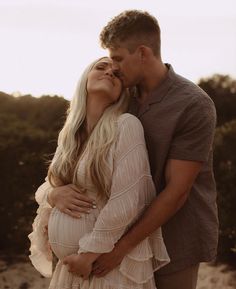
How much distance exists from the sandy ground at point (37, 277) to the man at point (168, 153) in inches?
132

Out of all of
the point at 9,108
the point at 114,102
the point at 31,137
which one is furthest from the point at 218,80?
the point at 114,102

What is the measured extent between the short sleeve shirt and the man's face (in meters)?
0.15

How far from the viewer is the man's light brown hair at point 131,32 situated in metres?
3.18

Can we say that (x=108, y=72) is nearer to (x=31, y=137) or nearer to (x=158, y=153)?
(x=158, y=153)

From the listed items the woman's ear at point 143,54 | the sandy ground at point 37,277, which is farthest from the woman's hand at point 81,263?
the sandy ground at point 37,277

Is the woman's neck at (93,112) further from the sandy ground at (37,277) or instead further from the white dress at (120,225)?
the sandy ground at (37,277)

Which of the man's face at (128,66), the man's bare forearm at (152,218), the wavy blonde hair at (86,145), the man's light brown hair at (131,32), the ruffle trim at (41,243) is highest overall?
the man's light brown hair at (131,32)

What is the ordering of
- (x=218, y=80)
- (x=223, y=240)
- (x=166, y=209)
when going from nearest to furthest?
(x=166, y=209) < (x=223, y=240) < (x=218, y=80)

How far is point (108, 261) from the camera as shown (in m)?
2.94

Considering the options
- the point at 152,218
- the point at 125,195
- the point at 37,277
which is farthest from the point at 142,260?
the point at 37,277

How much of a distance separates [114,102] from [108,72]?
0.56ft

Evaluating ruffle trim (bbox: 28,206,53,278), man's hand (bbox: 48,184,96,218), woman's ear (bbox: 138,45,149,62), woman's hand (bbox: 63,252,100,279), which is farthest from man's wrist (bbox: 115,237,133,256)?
woman's ear (bbox: 138,45,149,62)

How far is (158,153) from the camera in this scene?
117 inches

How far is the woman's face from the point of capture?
3172 mm
